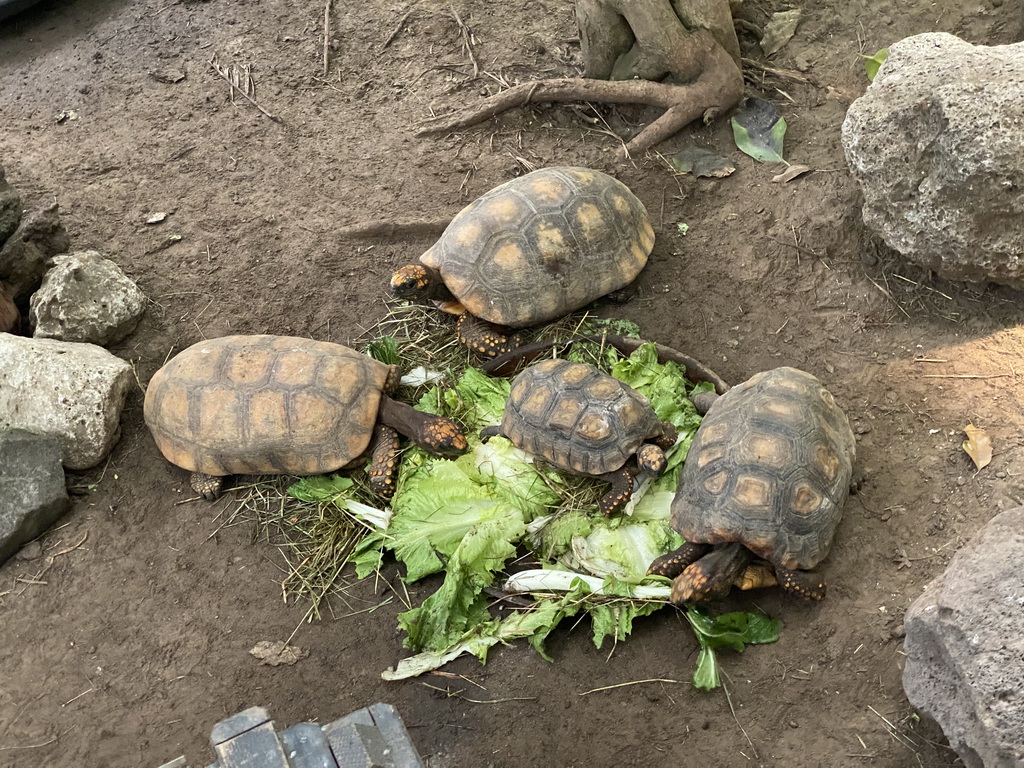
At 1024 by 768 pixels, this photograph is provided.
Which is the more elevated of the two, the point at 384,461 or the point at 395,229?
the point at 395,229

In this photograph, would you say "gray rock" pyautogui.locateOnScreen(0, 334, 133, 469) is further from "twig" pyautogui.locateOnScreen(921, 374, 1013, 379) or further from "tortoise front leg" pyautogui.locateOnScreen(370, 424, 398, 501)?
"twig" pyautogui.locateOnScreen(921, 374, 1013, 379)

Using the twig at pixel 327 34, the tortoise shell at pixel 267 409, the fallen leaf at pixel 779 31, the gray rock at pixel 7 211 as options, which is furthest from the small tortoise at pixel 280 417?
the fallen leaf at pixel 779 31

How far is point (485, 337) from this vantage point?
4.96 m

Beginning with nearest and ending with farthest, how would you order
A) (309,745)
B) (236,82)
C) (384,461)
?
1. (309,745)
2. (384,461)
3. (236,82)

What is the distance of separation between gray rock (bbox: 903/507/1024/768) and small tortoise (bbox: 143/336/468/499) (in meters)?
2.46

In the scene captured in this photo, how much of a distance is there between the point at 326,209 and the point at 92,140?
2382 millimetres

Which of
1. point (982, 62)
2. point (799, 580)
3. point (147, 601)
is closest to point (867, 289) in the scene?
point (982, 62)

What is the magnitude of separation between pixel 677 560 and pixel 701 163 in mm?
3273

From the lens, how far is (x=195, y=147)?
260 inches

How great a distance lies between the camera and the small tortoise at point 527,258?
4.88 metres

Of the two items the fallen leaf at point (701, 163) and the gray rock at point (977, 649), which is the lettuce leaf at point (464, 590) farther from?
the fallen leaf at point (701, 163)

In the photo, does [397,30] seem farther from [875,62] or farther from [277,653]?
[277,653]

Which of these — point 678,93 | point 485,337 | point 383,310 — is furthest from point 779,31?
point 383,310

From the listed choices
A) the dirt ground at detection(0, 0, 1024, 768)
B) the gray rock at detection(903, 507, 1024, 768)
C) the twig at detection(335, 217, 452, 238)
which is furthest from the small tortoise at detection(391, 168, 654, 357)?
the gray rock at detection(903, 507, 1024, 768)
